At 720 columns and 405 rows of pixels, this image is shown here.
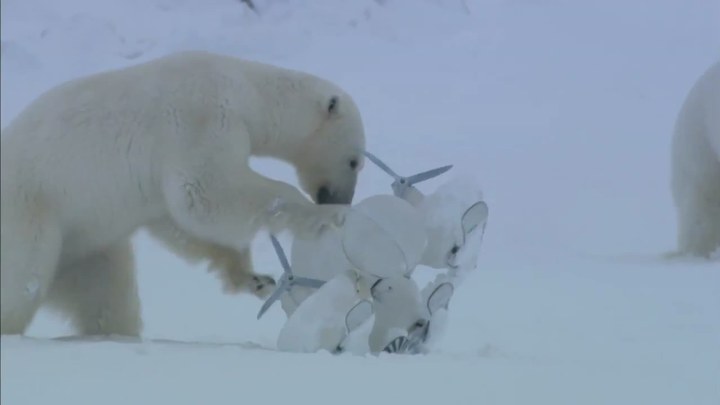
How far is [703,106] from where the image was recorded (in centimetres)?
177

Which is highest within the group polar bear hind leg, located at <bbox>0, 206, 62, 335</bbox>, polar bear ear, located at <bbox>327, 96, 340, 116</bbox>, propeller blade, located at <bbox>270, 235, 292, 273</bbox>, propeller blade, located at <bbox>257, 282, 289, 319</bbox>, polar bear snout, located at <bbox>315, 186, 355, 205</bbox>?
polar bear ear, located at <bbox>327, 96, 340, 116</bbox>

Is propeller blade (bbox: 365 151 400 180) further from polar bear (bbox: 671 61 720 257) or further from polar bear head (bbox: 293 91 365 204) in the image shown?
polar bear (bbox: 671 61 720 257)

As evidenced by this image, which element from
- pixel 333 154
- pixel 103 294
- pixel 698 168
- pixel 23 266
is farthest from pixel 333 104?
pixel 698 168

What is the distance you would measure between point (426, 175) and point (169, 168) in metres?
0.32

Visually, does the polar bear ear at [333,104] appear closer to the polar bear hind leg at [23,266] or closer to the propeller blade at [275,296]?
the propeller blade at [275,296]

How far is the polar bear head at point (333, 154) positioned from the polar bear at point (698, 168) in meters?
0.68

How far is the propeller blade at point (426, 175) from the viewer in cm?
122

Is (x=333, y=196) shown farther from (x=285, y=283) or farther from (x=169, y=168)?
(x=169, y=168)

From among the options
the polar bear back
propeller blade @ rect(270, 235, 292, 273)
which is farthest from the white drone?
the polar bear back

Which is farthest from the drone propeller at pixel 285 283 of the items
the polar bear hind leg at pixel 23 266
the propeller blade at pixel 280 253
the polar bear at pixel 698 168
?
the polar bear at pixel 698 168

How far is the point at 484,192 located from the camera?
1391mm

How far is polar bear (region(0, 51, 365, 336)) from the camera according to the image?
950 mm

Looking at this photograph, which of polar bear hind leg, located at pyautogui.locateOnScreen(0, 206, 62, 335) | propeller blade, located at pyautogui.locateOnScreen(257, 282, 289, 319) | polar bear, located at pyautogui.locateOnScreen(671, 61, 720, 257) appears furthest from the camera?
polar bear, located at pyautogui.locateOnScreen(671, 61, 720, 257)

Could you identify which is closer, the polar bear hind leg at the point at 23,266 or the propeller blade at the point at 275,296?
the polar bear hind leg at the point at 23,266
